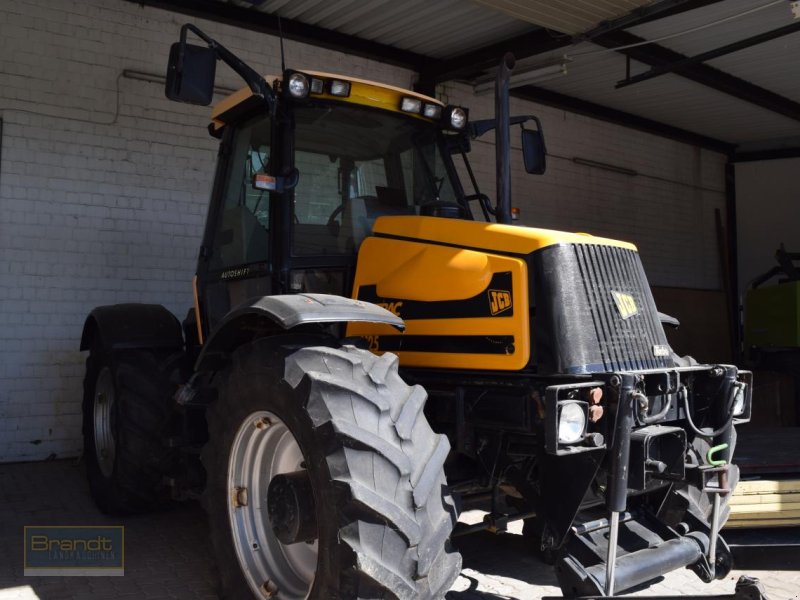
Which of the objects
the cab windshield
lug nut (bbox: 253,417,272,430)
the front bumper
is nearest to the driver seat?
the cab windshield

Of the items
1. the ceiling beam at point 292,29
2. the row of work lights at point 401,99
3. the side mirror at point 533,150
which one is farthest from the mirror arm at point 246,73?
the ceiling beam at point 292,29

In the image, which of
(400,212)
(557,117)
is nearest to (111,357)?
(400,212)

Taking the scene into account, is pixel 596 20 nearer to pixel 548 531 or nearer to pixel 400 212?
pixel 400 212

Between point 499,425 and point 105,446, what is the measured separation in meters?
3.38

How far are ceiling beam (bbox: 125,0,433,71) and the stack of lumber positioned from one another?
6.51 meters

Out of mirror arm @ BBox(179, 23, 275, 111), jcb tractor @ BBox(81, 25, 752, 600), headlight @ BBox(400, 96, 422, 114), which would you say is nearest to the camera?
jcb tractor @ BBox(81, 25, 752, 600)

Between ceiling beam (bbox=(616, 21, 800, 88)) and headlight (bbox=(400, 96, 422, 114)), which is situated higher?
ceiling beam (bbox=(616, 21, 800, 88))

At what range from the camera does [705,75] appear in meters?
10.3

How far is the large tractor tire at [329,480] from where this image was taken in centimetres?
278

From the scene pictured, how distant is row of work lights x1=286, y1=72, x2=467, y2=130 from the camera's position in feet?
13.1

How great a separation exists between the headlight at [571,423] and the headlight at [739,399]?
1024 millimetres

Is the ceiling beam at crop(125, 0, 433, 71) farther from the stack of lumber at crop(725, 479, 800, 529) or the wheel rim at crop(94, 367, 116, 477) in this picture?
the stack of lumber at crop(725, 479, 800, 529)

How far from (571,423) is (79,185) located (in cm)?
606

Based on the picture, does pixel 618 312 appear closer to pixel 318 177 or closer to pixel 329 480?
pixel 329 480
